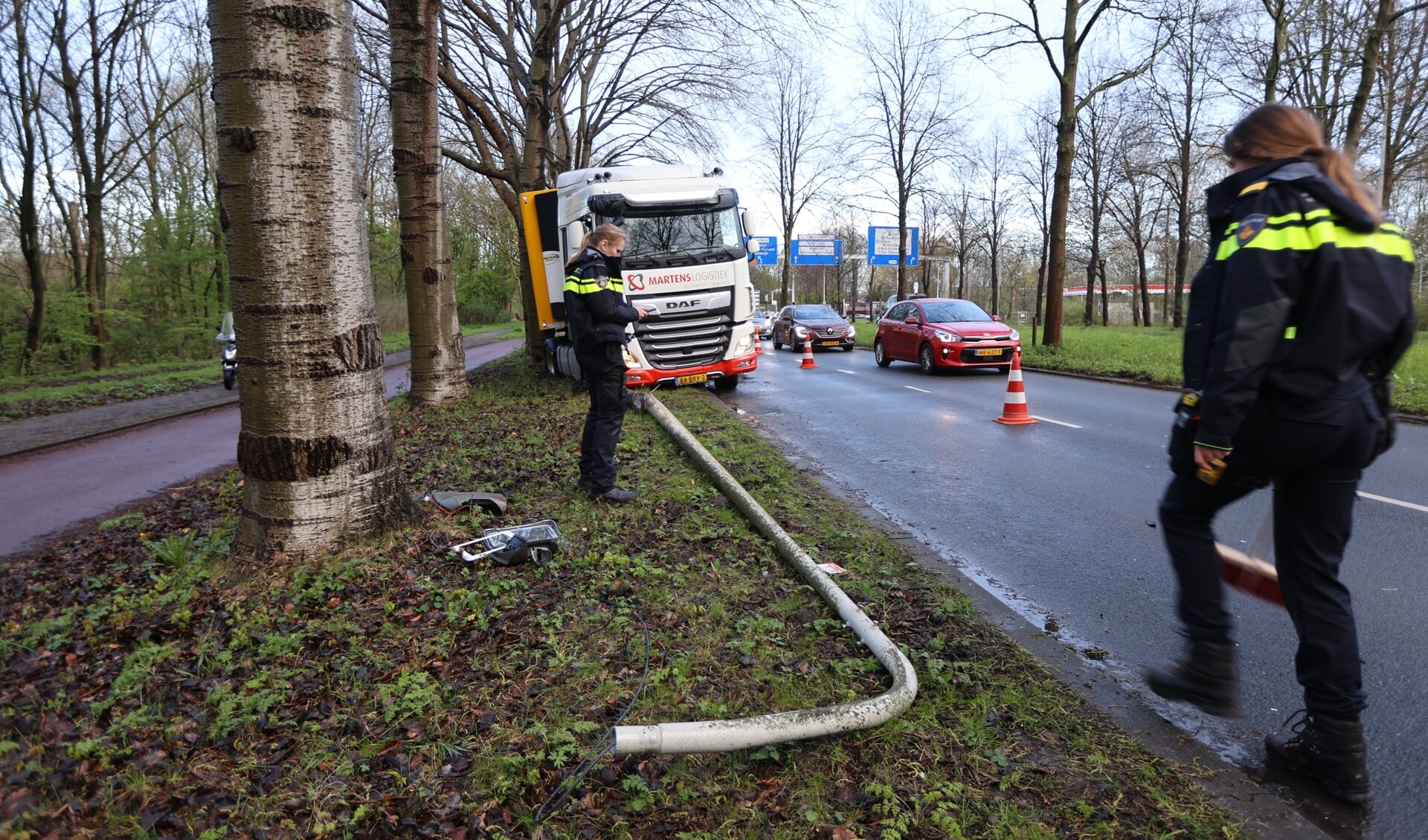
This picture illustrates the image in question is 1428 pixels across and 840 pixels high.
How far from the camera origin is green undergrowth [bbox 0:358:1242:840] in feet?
7.97

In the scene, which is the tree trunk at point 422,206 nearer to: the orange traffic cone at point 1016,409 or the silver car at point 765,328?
the orange traffic cone at point 1016,409

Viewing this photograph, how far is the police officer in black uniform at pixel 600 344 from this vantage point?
577 centimetres

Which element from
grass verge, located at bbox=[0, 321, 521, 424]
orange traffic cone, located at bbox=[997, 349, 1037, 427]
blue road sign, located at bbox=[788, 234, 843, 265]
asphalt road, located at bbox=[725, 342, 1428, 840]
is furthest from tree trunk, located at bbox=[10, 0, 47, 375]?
blue road sign, located at bbox=[788, 234, 843, 265]

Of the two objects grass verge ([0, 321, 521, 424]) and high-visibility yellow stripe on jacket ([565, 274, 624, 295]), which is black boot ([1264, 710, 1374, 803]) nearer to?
high-visibility yellow stripe on jacket ([565, 274, 624, 295])

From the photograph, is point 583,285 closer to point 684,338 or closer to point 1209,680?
point 1209,680

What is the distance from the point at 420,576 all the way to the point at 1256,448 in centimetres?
356

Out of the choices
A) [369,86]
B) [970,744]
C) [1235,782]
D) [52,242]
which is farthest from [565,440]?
[52,242]

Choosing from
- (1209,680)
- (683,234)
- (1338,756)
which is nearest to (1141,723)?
(1209,680)

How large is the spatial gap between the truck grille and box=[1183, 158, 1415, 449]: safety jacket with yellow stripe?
10.2 meters

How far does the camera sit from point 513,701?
300 cm

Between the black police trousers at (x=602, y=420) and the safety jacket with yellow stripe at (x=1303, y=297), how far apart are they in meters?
3.98

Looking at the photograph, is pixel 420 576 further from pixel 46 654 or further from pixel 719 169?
pixel 719 169

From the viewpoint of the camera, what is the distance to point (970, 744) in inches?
111

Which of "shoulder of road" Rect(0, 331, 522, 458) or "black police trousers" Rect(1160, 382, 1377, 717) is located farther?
"shoulder of road" Rect(0, 331, 522, 458)
